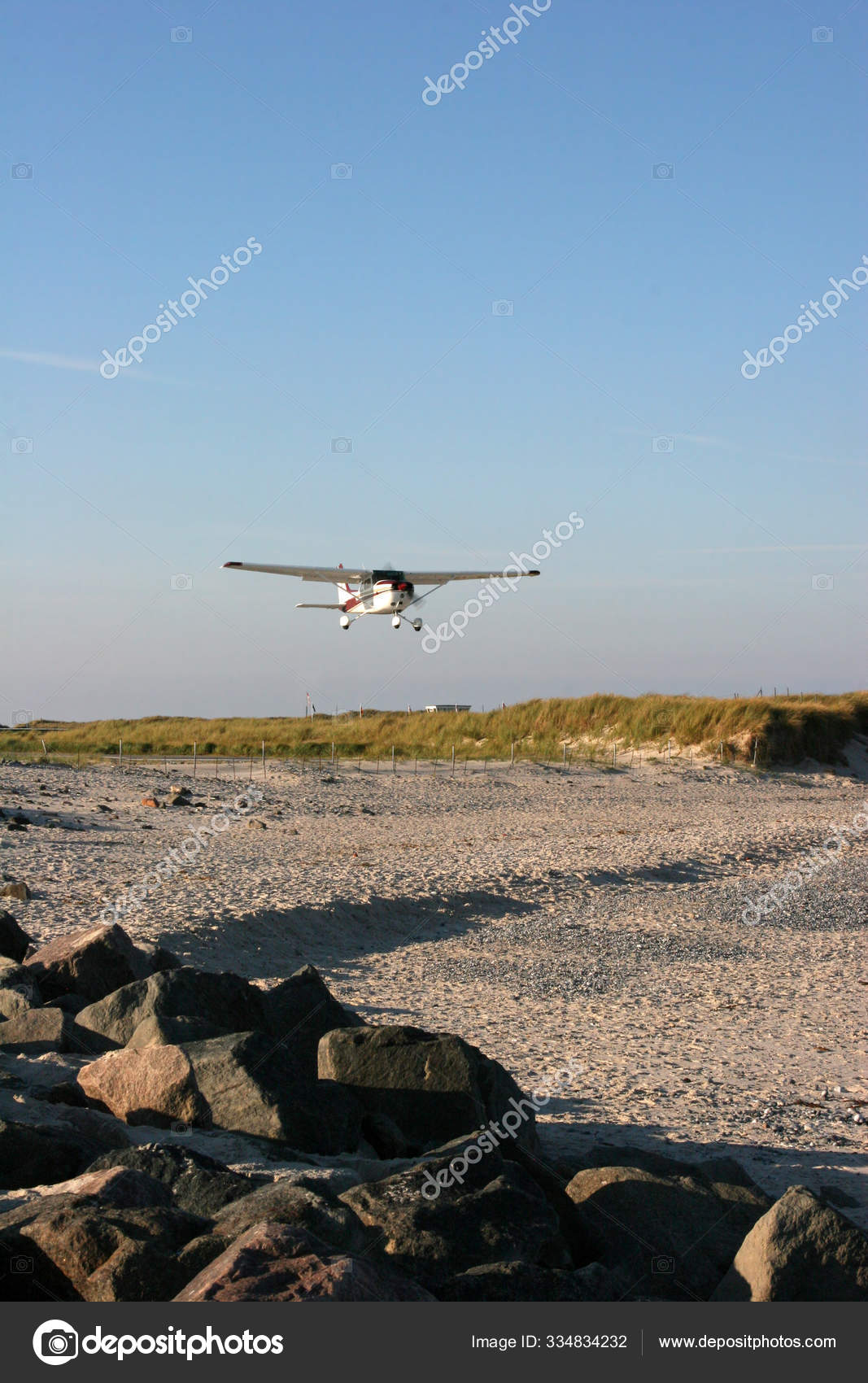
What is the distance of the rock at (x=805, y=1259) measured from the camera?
5.50 metres

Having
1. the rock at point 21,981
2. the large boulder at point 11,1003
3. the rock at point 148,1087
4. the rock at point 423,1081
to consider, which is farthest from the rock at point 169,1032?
the rock at point 21,981

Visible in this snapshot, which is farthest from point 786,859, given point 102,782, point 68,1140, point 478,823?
point 68,1140

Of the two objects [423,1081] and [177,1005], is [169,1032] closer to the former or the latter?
[177,1005]

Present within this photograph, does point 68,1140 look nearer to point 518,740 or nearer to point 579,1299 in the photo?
point 579,1299

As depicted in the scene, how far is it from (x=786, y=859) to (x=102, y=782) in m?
16.9

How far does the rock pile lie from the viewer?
15.9 feet

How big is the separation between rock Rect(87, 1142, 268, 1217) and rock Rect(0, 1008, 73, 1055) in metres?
2.53

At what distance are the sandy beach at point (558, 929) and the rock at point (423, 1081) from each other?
0.78 m

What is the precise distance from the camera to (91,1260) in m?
4.84

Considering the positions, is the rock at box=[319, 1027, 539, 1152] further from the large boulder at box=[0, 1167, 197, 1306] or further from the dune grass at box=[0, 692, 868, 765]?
the dune grass at box=[0, 692, 868, 765]

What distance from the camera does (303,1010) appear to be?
8.84m

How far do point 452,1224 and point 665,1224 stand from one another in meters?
1.28

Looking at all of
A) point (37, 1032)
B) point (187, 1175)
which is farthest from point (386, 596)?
point (187, 1175)
